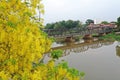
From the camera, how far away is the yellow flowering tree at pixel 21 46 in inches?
207

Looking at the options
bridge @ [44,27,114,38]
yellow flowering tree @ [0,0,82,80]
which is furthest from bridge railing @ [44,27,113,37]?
yellow flowering tree @ [0,0,82,80]

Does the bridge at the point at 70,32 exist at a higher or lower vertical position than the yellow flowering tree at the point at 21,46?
lower

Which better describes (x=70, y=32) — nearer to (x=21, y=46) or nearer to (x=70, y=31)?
(x=70, y=31)

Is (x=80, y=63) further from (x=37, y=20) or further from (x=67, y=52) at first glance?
(x=37, y=20)

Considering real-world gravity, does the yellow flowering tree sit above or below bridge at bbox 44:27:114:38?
above

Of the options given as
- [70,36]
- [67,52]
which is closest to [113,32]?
[70,36]

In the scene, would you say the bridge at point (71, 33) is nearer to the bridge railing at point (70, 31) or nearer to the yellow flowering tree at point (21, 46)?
the bridge railing at point (70, 31)

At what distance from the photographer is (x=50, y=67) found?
6082 millimetres

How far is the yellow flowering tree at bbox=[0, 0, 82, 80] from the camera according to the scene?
207 inches

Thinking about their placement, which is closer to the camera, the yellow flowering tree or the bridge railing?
the yellow flowering tree

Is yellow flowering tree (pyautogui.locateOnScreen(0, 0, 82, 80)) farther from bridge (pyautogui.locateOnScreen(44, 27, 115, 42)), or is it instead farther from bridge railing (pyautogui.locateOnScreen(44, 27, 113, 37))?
bridge railing (pyautogui.locateOnScreen(44, 27, 113, 37))

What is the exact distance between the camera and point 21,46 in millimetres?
5324

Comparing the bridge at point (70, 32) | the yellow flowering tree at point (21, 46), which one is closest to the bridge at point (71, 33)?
the bridge at point (70, 32)

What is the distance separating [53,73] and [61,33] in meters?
41.4
